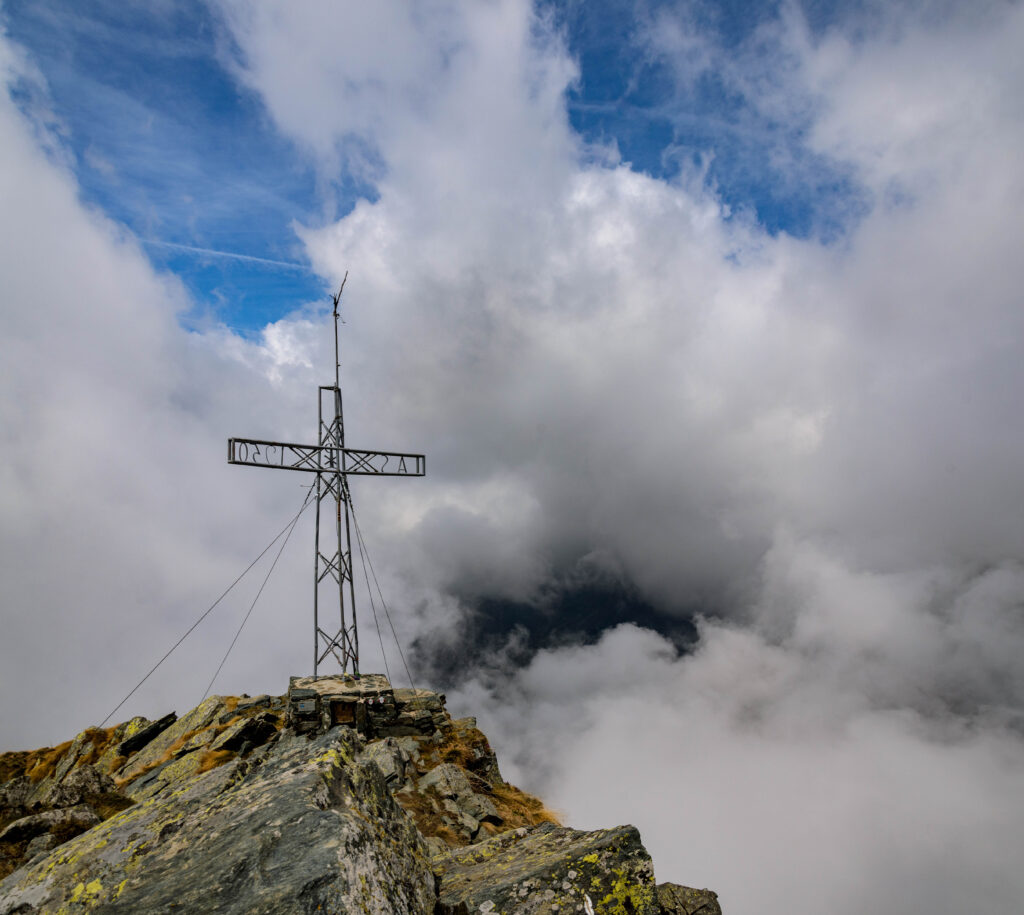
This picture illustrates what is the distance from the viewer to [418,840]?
868cm

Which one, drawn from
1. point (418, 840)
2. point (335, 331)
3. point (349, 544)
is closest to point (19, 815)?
point (418, 840)

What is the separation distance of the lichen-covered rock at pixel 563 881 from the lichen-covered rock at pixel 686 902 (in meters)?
4.97

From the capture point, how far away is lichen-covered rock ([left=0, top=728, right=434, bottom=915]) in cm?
614

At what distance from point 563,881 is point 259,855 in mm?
4125

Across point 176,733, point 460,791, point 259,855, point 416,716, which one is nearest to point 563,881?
point 259,855

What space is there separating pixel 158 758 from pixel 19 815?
527 inches

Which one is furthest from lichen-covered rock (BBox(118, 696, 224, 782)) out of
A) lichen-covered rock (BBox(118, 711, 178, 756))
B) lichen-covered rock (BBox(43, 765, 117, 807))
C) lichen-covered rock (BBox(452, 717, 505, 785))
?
lichen-covered rock (BBox(452, 717, 505, 785))

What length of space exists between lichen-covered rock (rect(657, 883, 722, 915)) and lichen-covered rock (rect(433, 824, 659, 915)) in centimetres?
497

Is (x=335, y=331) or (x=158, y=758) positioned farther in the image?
(x=335, y=331)

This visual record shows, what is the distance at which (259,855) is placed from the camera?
649 cm

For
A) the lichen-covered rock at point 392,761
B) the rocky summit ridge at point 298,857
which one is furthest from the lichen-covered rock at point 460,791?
the rocky summit ridge at point 298,857

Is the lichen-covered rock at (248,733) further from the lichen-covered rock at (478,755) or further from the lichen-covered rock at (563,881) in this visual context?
the lichen-covered rock at (563,881)

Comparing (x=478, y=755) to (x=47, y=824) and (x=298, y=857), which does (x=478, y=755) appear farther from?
(x=298, y=857)

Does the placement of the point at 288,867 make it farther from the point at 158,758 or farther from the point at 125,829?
the point at 158,758
